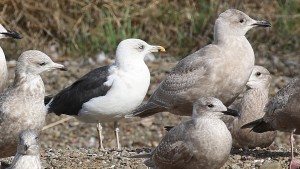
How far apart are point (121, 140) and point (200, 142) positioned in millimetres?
4175

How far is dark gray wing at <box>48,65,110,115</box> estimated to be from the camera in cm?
1038

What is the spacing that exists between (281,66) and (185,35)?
1433 millimetres

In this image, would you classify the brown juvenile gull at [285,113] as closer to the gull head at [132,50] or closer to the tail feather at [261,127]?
the tail feather at [261,127]

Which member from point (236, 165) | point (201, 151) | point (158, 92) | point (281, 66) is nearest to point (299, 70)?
point (281, 66)

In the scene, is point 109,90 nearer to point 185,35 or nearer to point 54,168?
point 54,168

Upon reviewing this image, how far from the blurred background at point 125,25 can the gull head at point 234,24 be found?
4.26 meters

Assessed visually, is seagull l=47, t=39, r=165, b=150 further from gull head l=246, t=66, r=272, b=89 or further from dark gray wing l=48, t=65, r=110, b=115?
gull head l=246, t=66, r=272, b=89

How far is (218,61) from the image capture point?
954 centimetres

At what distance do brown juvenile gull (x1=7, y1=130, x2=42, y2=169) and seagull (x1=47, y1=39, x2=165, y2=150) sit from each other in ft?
7.75

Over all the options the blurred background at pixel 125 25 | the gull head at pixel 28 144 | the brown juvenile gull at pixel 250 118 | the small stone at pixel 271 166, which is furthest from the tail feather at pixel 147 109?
the blurred background at pixel 125 25

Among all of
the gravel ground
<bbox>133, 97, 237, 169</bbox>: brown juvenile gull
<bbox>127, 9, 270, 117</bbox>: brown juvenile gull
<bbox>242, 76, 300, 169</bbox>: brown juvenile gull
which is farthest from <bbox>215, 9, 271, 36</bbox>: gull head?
<bbox>133, 97, 237, 169</bbox>: brown juvenile gull

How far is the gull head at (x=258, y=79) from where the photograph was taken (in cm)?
1023

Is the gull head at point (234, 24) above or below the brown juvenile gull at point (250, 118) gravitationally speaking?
above

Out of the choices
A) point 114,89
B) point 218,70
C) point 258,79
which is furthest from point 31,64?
point 258,79
